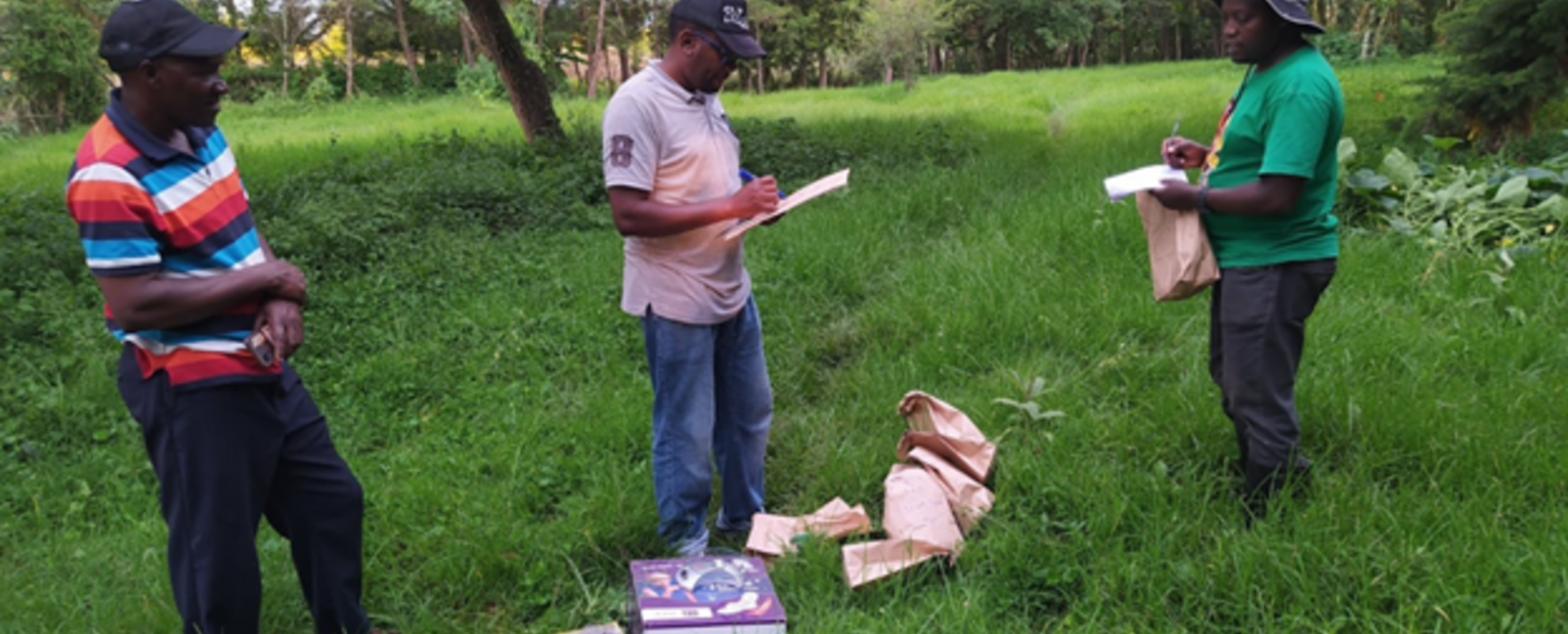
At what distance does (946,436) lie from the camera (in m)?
3.83

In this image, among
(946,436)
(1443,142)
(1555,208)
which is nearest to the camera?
(946,436)

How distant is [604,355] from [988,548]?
8.42 feet

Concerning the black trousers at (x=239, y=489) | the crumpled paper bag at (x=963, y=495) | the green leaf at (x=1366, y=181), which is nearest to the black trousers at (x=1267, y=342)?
the crumpled paper bag at (x=963, y=495)

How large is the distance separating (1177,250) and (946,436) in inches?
41.8

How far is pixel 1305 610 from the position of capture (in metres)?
2.84

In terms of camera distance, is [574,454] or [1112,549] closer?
[1112,549]

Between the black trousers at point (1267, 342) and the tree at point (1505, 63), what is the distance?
18.5ft

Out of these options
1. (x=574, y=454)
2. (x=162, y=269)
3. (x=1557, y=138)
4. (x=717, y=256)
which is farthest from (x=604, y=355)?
(x=1557, y=138)

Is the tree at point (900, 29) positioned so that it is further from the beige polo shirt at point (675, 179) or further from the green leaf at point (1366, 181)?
the beige polo shirt at point (675, 179)

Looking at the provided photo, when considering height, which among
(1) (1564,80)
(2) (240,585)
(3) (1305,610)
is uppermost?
(1) (1564,80)

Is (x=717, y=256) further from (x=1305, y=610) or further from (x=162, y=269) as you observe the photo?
(x=1305, y=610)

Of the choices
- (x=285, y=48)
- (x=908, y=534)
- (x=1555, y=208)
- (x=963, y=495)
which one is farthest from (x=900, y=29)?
(x=908, y=534)

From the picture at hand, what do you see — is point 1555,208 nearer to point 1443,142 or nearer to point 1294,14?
point 1443,142

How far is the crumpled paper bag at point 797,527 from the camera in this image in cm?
351
